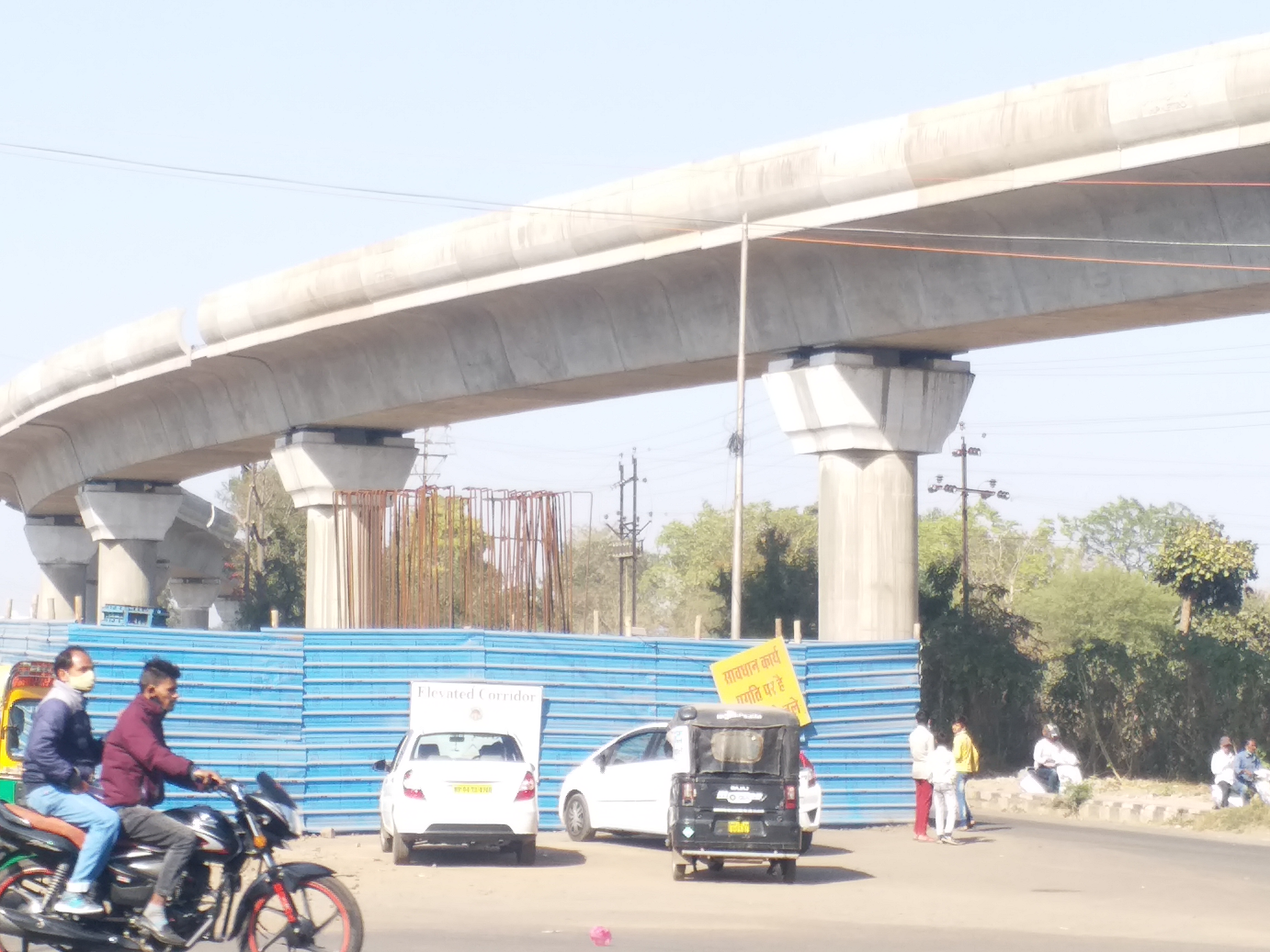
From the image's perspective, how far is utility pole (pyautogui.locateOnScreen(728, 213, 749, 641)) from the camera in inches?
923

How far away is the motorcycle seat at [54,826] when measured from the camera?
392 inches

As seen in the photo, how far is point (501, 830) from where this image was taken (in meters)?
17.9

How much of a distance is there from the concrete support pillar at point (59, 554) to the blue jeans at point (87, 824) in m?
49.4

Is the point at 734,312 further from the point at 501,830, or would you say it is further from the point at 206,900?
the point at 206,900

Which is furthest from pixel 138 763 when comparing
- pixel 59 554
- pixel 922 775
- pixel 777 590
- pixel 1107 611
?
pixel 59 554

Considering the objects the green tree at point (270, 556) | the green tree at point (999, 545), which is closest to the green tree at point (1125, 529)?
the green tree at point (999, 545)

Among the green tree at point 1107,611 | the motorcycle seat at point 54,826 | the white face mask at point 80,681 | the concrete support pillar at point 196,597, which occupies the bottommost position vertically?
the motorcycle seat at point 54,826

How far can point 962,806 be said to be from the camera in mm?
24562

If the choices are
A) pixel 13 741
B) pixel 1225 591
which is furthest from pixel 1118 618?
pixel 13 741

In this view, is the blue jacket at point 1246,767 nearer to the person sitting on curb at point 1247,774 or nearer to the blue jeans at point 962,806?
the person sitting on curb at point 1247,774

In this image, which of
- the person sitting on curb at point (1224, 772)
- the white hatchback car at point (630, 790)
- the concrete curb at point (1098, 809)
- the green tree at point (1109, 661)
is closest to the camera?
the white hatchback car at point (630, 790)

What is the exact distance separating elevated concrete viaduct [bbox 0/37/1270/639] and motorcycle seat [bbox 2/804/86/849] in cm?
1378

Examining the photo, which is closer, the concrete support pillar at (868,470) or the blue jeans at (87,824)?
the blue jeans at (87,824)

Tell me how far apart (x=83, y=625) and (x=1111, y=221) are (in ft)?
43.5
